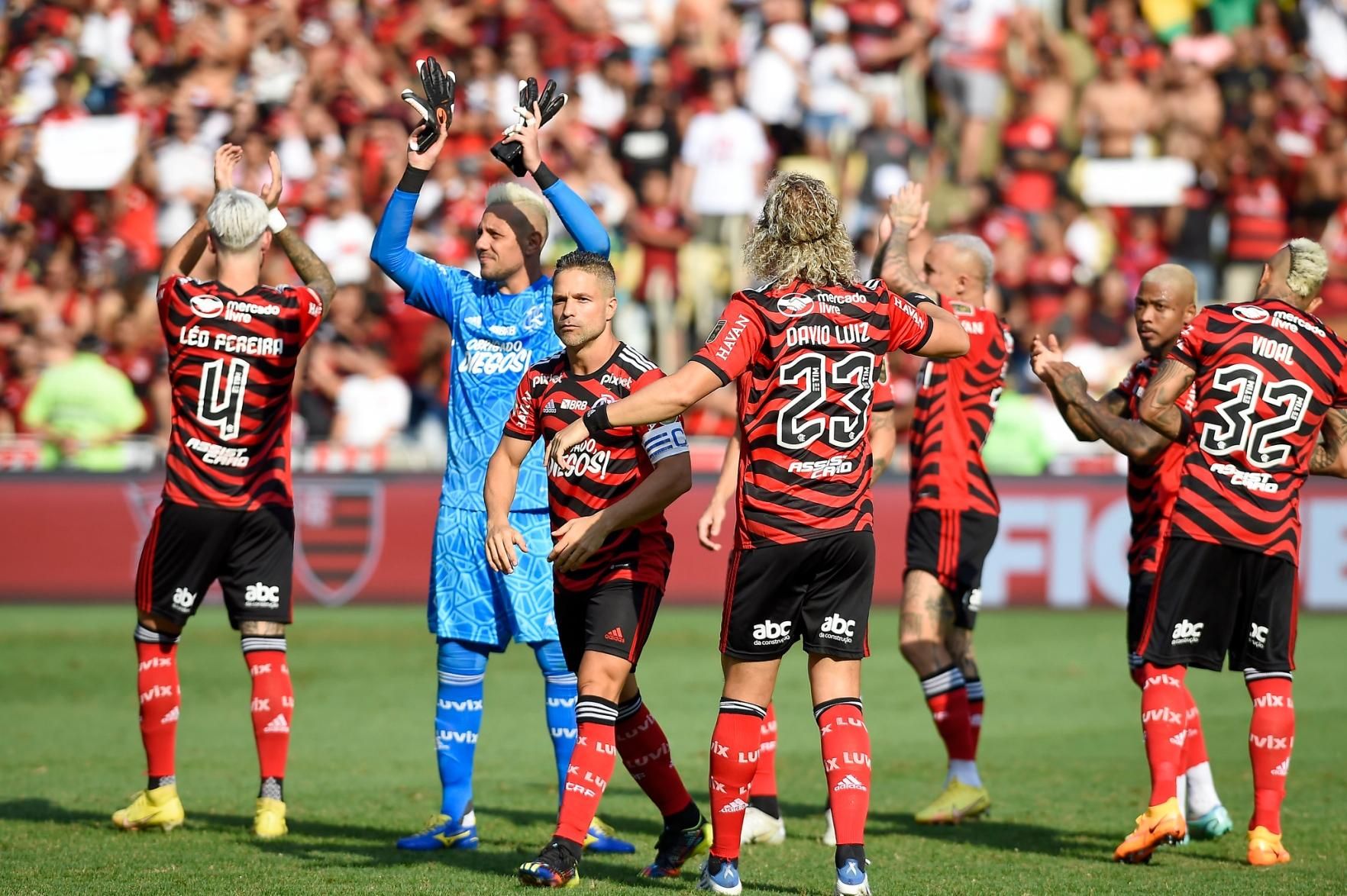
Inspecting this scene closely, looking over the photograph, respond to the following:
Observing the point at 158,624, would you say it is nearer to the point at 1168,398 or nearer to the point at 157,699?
the point at 157,699

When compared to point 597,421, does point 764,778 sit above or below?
below

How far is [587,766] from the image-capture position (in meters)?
6.14

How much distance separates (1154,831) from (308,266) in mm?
4547

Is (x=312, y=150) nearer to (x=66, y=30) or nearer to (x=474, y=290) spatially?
(x=66, y=30)

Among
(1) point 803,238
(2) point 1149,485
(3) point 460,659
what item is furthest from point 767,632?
(2) point 1149,485

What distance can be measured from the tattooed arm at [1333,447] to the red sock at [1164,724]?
112 cm

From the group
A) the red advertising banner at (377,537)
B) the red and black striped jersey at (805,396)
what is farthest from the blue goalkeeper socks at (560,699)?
the red advertising banner at (377,537)

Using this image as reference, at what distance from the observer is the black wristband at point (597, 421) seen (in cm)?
593

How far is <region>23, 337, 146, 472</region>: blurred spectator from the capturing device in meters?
15.2

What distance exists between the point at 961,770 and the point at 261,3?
639 inches

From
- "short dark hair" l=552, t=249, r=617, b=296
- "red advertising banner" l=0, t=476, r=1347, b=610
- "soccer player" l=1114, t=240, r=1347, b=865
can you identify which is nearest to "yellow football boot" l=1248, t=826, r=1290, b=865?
"soccer player" l=1114, t=240, r=1347, b=865

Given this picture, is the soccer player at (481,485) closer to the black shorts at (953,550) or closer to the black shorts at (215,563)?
the black shorts at (215,563)

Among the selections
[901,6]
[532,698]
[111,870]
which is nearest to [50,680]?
[532,698]

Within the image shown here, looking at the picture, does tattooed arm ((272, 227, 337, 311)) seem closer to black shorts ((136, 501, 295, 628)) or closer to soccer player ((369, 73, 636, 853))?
soccer player ((369, 73, 636, 853))
